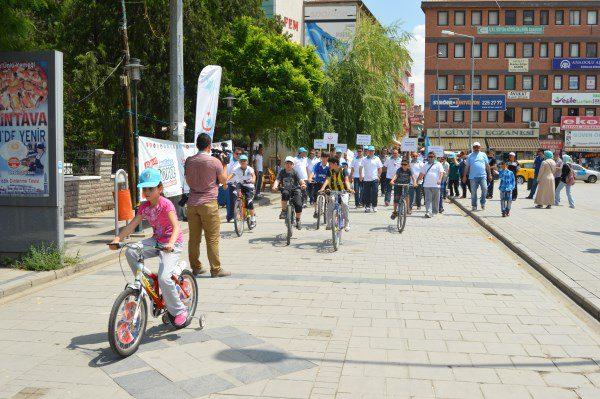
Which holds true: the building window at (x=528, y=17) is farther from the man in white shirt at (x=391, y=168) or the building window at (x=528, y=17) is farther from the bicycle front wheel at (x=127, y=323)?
the bicycle front wheel at (x=127, y=323)

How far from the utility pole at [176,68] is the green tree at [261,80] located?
35.6 ft

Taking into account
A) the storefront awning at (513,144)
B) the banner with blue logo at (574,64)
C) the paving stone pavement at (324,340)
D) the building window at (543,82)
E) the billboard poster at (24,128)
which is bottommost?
the paving stone pavement at (324,340)

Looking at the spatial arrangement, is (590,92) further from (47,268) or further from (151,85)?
(47,268)

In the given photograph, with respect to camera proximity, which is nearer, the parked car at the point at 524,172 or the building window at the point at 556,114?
the parked car at the point at 524,172

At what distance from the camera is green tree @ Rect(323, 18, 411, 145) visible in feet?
117

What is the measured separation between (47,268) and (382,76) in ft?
99.6

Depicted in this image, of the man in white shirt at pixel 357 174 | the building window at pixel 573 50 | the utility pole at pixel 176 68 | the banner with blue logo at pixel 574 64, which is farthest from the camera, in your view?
the building window at pixel 573 50

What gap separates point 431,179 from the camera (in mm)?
17297

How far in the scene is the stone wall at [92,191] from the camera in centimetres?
1636

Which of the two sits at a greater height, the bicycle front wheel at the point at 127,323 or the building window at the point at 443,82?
the building window at the point at 443,82

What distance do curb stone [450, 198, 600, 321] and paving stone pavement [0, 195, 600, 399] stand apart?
0.68ft

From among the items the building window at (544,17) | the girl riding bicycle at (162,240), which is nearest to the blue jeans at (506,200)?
the girl riding bicycle at (162,240)

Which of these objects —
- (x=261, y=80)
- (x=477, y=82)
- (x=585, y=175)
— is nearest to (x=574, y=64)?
(x=477, y=82)

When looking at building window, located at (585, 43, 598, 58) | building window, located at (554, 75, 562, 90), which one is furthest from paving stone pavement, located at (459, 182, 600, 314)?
building window, located at (585, 43, 598, 58)
